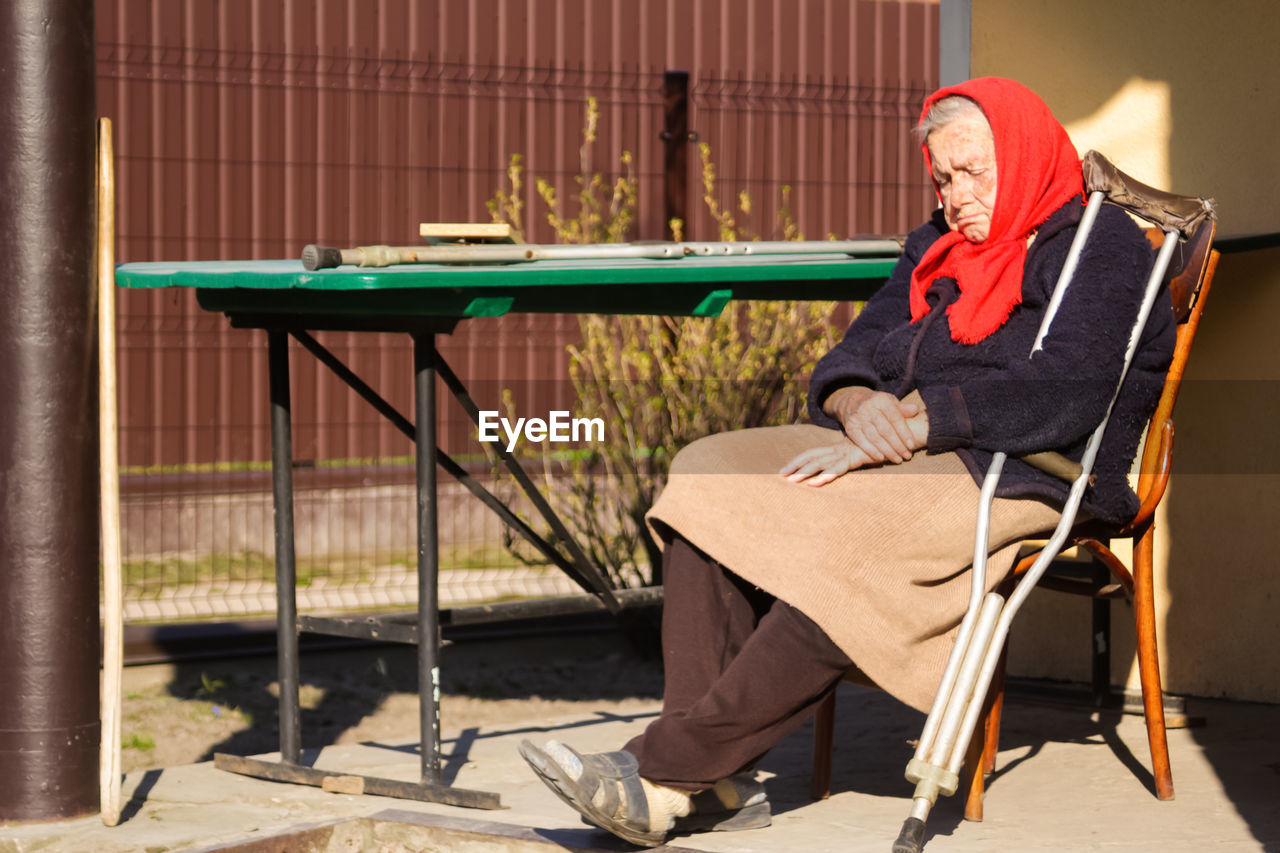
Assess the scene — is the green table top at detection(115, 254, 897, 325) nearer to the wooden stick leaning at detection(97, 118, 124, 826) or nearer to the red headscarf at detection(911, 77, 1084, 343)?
the wooden stick leaning at detection(97, 118, 124, 826)

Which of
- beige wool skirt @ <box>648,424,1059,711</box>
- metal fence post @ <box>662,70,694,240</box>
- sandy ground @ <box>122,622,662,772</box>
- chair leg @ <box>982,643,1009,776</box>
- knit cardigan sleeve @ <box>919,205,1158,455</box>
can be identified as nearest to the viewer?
beige wool skirt @ <box>648,424,1059,711</box>

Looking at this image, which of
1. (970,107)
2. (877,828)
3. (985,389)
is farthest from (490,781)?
(970,107)

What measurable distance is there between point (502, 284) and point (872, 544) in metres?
A: 0.97

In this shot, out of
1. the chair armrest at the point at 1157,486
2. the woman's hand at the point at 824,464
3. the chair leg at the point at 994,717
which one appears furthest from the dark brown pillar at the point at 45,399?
the chair armrest at the point at 1157,486

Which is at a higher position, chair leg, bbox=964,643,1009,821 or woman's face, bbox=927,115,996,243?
woman's face, bbox=927,115,996,243

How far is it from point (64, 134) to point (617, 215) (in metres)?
3.87

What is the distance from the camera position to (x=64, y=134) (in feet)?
12.0

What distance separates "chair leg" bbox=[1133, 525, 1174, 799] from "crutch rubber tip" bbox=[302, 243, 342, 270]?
191 centimetres

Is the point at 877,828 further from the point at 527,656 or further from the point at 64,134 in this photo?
the point at 527,656

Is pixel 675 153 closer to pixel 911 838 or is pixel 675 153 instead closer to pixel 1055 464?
pixel 1055 464

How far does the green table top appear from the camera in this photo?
3.51 m

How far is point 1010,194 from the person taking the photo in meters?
3.55

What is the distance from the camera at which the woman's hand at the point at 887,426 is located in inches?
133
